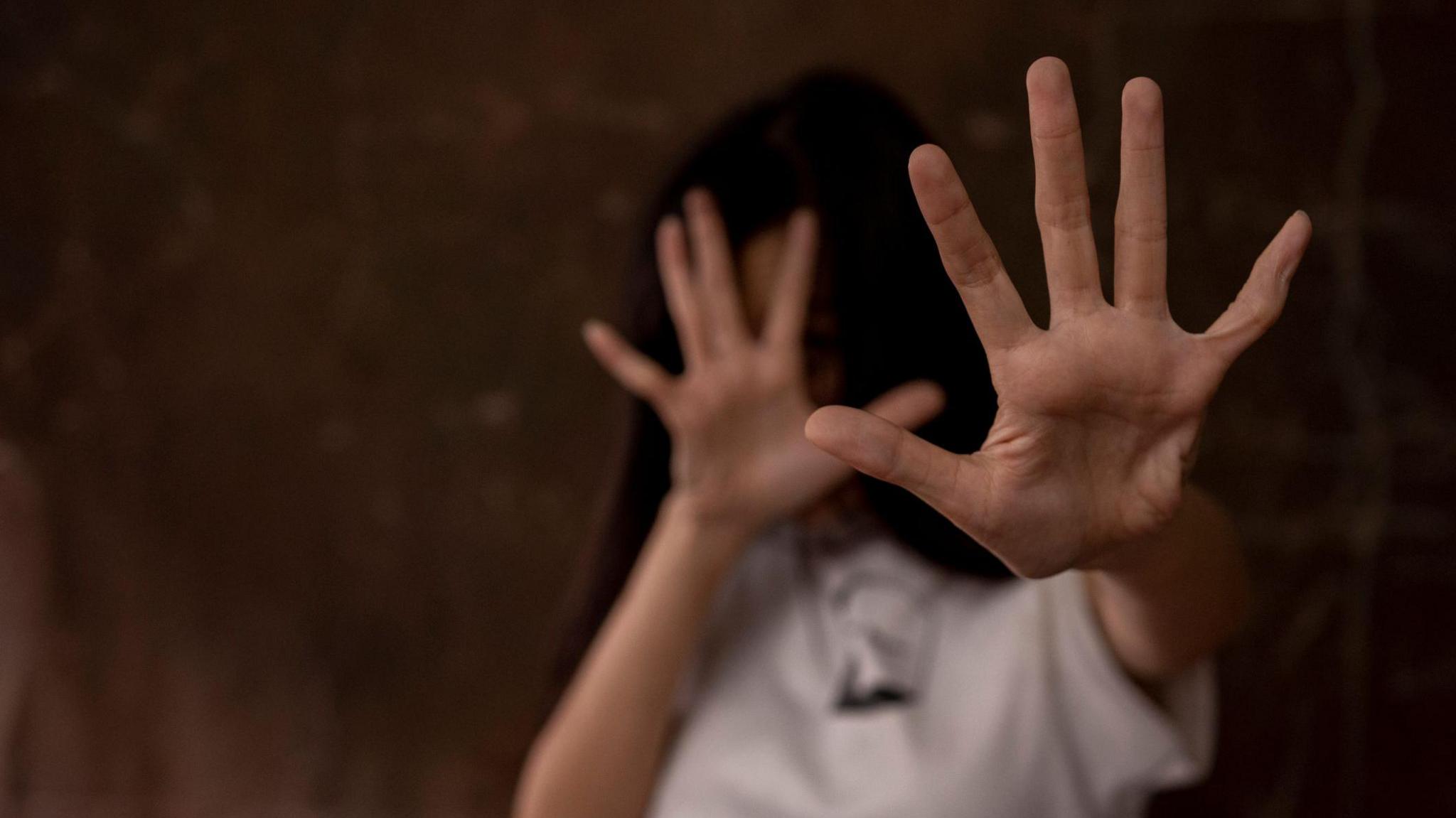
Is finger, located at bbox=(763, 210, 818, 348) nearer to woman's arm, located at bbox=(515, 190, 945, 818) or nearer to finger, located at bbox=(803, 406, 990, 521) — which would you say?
woman's arm, located at bbox=(515, 190, 945, 818)

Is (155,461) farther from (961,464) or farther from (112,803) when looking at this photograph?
(961,464)

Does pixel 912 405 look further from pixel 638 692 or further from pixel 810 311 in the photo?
pixel 638 692

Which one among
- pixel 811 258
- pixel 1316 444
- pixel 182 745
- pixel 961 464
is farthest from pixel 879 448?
pixel 182 745

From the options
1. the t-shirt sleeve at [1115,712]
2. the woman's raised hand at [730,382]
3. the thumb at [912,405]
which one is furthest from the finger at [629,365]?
the t-shirt sleeve at [1115,712]

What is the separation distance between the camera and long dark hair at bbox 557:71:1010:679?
1.79ft

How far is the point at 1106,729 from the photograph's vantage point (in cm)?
54

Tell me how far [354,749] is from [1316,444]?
0.74m

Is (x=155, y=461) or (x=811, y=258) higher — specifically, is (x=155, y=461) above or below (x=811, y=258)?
below

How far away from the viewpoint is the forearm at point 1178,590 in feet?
1.30

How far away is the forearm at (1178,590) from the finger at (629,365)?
253 millimetres

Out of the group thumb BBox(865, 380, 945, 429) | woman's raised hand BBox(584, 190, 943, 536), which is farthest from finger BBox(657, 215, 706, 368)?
thumb BBox(865, 380, 945, 429)

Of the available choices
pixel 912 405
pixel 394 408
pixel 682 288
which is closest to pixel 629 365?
pixel 682 288

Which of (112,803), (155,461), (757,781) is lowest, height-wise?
(112,803)

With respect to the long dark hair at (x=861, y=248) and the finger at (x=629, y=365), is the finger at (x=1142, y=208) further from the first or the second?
the finger at (x=629, y=365)
